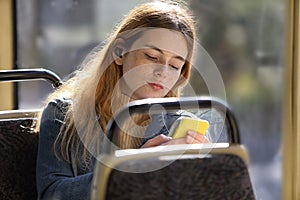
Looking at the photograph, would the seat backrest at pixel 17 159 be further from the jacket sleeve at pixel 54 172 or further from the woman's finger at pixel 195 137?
the woman's finger at pixel 195 137

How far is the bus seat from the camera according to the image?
123 cm

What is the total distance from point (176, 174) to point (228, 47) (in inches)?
69.7

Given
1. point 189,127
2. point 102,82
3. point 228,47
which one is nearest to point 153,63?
point 102,82

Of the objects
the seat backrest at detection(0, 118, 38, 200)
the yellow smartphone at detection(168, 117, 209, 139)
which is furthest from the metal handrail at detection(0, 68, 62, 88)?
the yellow smartphone at detection(168, 117, 209, 139)

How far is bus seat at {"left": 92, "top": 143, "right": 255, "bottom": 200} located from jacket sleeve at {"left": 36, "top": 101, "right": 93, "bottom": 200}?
0.29 m

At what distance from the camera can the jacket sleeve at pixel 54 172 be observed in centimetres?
155

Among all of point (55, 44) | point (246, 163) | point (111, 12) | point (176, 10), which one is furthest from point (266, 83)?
point (246, 163)

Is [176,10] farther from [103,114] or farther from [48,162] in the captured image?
[48,162]

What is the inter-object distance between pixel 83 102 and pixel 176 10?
35 cm

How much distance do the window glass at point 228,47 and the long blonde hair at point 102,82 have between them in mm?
1095

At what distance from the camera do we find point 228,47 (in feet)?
9.68

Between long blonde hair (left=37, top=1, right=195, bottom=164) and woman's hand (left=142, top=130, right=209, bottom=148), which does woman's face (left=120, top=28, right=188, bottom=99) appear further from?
woman's hand (left=142, top=130, right=209, bottom=148)

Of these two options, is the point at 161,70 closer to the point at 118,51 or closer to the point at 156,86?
the point at 156,86

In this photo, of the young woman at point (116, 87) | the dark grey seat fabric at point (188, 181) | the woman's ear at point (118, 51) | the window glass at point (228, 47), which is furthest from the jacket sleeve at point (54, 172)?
the window glass at point (228, 47)
